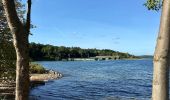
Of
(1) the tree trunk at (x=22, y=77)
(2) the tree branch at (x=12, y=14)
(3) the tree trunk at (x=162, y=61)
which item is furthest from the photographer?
(1) the tree trunk at (x=22, y=77)

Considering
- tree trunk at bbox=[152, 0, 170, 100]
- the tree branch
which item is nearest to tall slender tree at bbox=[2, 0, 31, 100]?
the tree branch

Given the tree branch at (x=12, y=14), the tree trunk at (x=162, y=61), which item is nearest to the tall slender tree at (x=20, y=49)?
the tree branch at (x=12, y=14)

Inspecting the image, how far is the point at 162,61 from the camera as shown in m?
5.51

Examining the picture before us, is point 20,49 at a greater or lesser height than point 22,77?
greater

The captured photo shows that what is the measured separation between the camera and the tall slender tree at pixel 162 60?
5473 millimetres

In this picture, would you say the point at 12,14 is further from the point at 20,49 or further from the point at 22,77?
the point at 22,77

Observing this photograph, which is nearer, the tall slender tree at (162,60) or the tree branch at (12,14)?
the tall slender tree at (162,60)

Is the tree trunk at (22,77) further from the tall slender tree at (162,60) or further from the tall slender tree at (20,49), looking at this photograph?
the tall slender tree at (162,60)

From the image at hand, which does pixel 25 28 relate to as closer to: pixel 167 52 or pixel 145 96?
pixel 167 52

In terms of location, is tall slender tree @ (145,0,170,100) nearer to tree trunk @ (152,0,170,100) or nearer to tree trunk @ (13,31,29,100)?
tree trunk @ (152,0,170,100)

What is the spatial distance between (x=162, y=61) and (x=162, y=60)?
0.01m

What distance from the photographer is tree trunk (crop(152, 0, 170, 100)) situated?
5.47m

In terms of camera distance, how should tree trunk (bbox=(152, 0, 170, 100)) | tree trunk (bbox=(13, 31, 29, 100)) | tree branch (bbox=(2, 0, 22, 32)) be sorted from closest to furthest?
tree trunk (bbox=(152, 0, 170, 100)), tree branch (bbox=(2, 0, 22, 32)), tree trunk (bbox=(13, 31, 29, 100))

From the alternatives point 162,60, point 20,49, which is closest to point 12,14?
point 20,49
